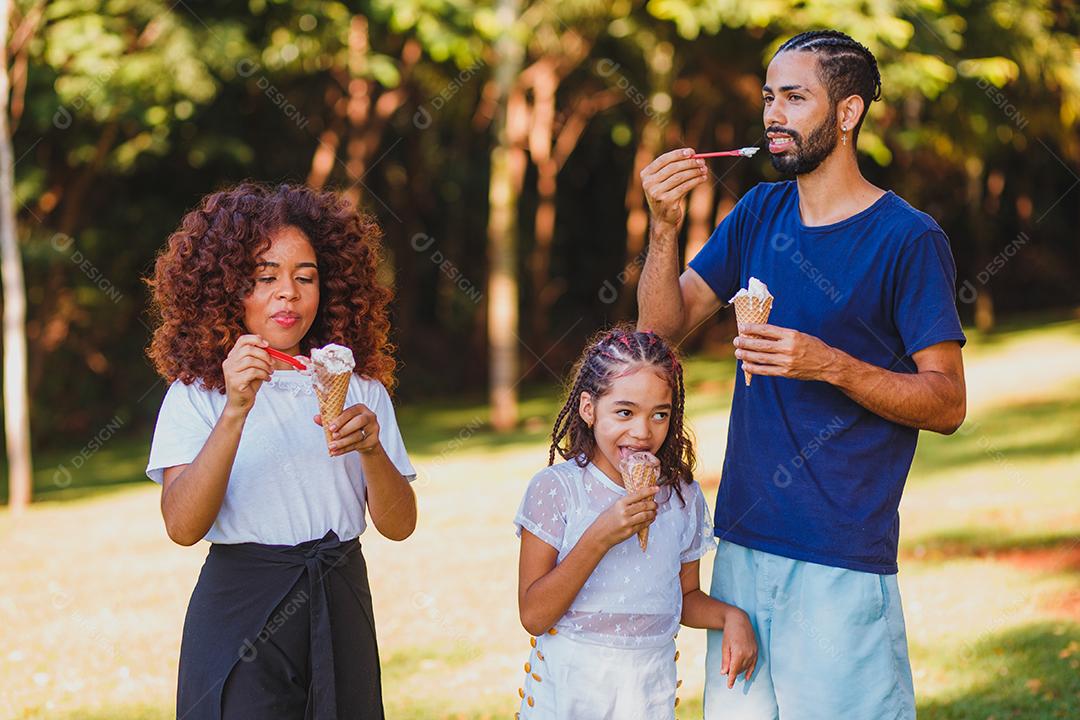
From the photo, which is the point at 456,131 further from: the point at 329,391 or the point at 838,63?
the point at 329,391

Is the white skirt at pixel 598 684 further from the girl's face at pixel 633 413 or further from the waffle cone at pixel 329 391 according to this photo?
the waffle cone at pixel 329 391

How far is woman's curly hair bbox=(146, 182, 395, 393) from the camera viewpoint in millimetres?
3230

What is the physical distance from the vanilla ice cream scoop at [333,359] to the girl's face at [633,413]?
704mm

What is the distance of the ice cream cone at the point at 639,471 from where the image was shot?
123 inches

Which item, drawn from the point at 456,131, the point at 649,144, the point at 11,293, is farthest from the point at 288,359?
the point at 456,131

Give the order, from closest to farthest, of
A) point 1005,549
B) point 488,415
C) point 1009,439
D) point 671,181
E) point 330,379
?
1. point 330,379
2. point 671,181
3. point 1005,549
4. point 1009,439
5. point 488,415

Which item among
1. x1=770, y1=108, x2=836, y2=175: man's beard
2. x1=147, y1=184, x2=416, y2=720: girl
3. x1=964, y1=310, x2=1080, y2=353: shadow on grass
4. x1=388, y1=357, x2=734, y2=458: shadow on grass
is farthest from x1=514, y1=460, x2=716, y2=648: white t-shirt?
x1=964, y1=310, x2=1080, y2=353: shadow on grass

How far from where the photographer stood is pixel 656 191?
341 cm

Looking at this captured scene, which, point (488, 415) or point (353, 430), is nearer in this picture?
point (353, 430)

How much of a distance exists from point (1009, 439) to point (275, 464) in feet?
40.3

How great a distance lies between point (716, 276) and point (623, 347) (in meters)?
0.47

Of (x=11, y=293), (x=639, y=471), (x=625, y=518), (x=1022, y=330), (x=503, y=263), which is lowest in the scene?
(x=1022, y=330)

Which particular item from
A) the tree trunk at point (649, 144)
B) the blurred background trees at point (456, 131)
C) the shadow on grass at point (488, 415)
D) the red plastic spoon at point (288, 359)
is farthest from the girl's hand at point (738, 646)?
the tree trunk at point (649, 144)

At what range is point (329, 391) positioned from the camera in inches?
117
